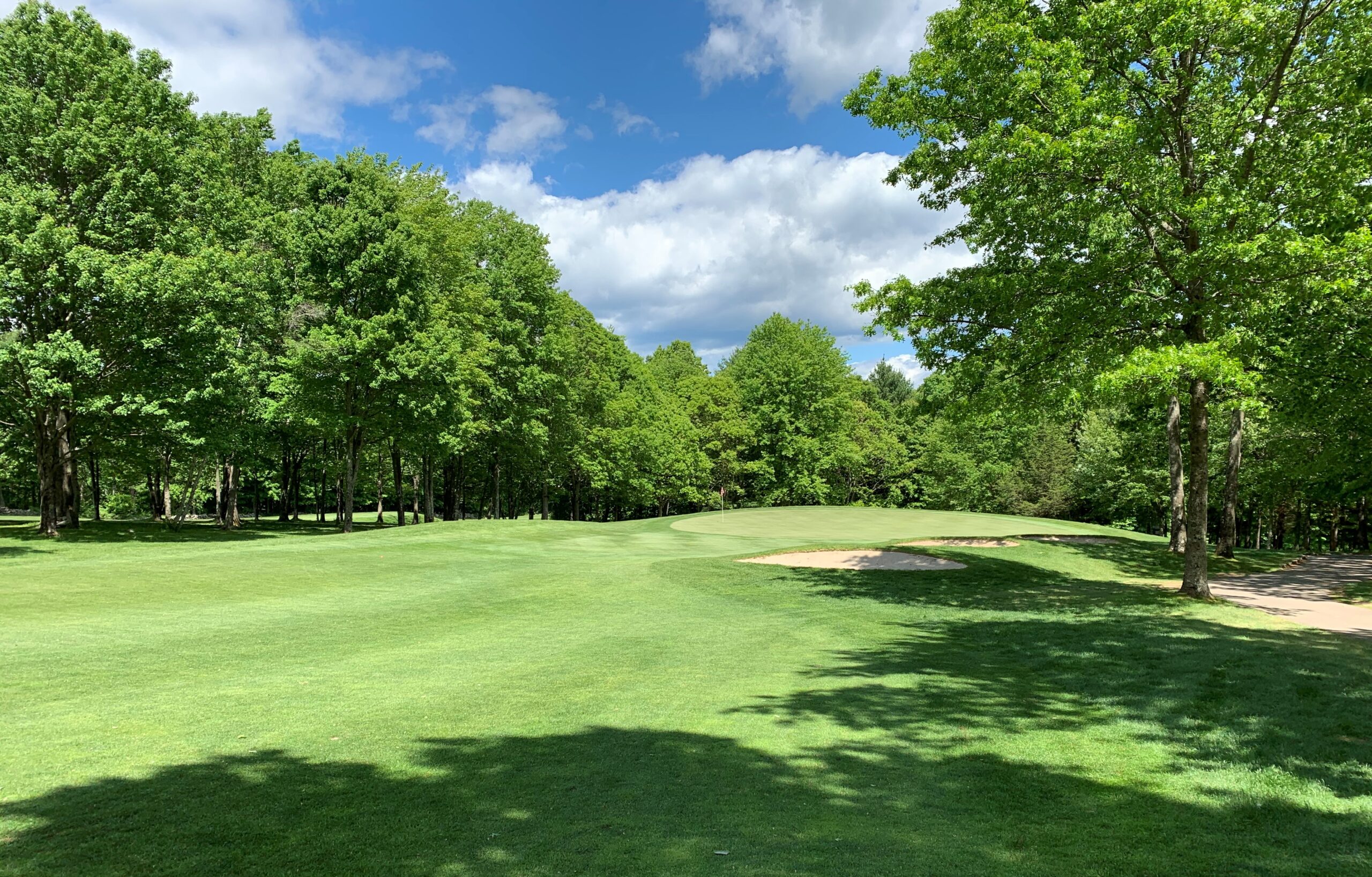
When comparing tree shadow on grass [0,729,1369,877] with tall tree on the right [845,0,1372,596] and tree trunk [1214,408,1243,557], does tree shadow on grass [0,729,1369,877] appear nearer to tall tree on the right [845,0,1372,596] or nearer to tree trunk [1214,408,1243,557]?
tall tree on the right [845,0,1372,596]

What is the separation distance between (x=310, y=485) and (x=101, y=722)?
194 ft

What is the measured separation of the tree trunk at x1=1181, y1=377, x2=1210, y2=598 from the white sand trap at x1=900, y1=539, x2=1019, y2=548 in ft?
28.5

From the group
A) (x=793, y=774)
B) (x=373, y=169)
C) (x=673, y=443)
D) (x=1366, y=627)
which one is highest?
(x=373, y=169)

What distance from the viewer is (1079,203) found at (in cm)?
1214

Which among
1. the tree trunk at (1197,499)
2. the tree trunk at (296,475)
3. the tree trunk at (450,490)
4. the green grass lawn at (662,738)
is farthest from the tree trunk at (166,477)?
the tree trunk at (1197,499)

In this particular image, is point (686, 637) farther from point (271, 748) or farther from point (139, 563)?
point (139, 563)

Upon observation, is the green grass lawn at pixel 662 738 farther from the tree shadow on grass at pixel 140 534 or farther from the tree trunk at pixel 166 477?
the tree trunk at pixel 166 477

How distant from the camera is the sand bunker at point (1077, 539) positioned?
25.1m

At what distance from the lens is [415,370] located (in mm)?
27531

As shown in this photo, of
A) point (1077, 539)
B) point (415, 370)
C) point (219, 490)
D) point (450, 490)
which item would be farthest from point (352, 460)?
point (1077, 539)

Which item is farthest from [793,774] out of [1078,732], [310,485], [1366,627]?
[310,485]

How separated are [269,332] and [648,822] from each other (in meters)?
32.4

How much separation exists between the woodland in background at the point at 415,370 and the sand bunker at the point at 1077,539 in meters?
3.24

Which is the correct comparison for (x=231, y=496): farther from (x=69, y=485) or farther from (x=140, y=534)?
(x=140, y=534)
